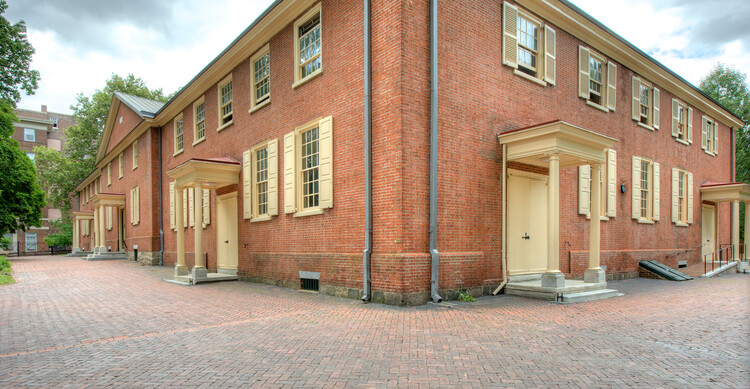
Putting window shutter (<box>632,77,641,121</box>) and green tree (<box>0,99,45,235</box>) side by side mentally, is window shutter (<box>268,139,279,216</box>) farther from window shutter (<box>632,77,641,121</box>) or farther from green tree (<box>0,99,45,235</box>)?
green tree (<box>0,99,45,235</box>)

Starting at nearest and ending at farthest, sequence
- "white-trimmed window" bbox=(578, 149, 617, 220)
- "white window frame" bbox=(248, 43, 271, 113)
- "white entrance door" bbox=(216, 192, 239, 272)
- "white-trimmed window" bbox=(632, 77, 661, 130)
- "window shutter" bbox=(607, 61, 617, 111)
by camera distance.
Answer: "white window frame" bbox=(248, 43, 271, 113) → "white-trimmed window" bbox=(578, 149, 617, 220) → "window shutter" bbox=(607, 61, 617, 111) → "white entrance door" bbox=(216, 192, 239, 272) → "white-trimmed window" bbox=(632, 77, 661, 130)

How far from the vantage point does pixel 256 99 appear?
45.1 feet

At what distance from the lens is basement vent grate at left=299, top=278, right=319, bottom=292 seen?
10.5m

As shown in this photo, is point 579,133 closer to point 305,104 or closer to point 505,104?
point 505,104

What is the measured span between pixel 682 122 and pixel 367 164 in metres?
16.2

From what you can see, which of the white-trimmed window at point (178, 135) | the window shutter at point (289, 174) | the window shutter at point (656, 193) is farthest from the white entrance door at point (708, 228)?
the white-trimmed window at point (178, 135)

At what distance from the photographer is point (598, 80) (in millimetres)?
13812

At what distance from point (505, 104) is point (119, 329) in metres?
8.93

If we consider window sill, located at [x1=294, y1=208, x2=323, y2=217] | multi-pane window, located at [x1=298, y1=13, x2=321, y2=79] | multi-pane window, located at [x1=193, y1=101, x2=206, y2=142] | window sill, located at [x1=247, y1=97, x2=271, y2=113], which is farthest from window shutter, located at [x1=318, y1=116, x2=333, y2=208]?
multi-pane window, located at [x1=193, y1=101, x2=206, y2=142]

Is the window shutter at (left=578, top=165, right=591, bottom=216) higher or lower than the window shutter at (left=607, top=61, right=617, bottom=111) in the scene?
lower

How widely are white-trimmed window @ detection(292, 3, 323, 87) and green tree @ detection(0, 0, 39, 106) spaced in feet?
49.0

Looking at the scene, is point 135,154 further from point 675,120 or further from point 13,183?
point 675,120

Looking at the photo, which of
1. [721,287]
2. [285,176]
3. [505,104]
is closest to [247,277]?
[285,176]

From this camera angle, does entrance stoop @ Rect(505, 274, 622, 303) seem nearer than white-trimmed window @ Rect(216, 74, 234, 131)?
Yes
